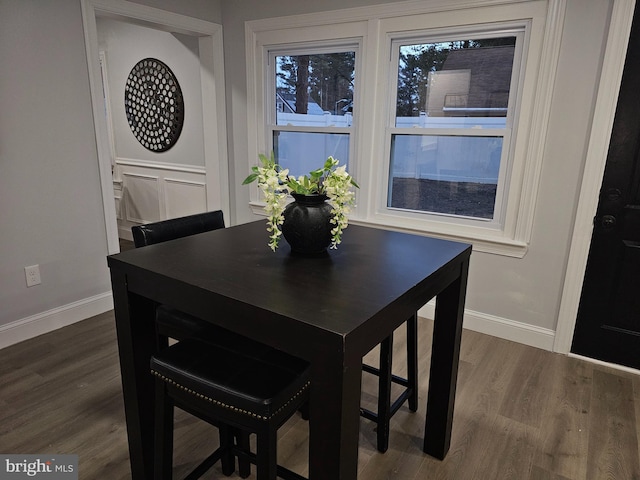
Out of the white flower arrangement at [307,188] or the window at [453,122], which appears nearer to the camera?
the white flower arrangement at [307,188]

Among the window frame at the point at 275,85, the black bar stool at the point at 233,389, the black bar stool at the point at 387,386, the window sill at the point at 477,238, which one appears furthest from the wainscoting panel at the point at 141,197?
the black bar stool at the point at 233,389

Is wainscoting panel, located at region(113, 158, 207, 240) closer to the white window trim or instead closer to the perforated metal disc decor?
the perforated metal disc decor

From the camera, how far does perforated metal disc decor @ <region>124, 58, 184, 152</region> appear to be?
4.30 m

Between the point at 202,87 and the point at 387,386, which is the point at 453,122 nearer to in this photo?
the point at 387,386

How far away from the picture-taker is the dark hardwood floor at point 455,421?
5.91 feet

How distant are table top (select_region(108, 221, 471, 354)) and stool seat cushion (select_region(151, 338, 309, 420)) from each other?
0.47 feet

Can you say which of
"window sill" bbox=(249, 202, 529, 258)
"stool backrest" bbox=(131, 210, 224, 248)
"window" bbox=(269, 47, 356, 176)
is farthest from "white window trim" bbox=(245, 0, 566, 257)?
"stool backrest" bbox=(131, 210, 224, 248)

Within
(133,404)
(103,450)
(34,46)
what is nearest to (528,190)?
(133,404)

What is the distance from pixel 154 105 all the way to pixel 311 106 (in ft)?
6.38

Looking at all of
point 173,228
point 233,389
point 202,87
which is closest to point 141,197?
point 202,87

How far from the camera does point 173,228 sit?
1.88 meters

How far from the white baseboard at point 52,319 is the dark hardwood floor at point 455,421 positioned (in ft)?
0.23

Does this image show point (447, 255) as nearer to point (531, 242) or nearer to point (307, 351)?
point (307, 351)

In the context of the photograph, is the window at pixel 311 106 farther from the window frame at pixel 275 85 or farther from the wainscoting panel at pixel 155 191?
the wainscoting panel at pixel 155 191
